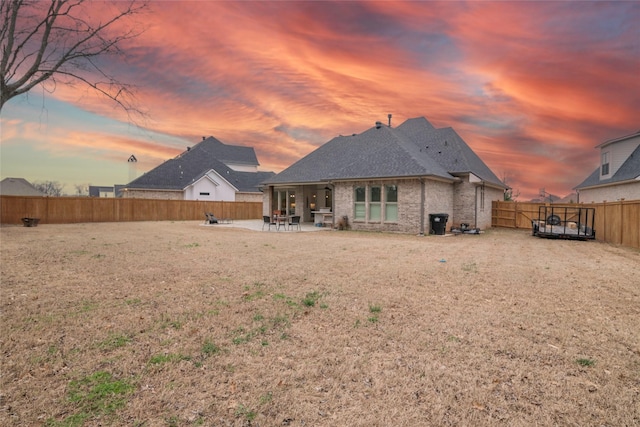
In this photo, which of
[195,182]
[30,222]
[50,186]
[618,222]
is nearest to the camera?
[618,222]

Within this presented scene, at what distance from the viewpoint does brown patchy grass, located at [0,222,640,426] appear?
291 cm

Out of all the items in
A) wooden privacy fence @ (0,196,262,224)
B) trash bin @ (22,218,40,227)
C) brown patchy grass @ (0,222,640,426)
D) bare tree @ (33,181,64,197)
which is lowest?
brown patchy grass @ (0,222,640,426)

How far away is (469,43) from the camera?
15359 millimetres

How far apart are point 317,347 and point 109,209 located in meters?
31.1

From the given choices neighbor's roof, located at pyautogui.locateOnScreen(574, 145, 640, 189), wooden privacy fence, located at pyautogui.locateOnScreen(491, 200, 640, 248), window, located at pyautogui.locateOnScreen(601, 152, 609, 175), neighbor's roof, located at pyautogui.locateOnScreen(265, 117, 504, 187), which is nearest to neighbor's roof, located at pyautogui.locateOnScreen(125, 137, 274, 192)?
neighbor's roof, located at pyautogui.locateOnScreen(265, 117, 504, 187)

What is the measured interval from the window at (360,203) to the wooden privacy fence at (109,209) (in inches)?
744

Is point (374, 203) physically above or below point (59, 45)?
below

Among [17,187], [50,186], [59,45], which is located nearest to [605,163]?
[59,45]

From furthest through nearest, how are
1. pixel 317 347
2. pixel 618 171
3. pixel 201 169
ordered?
Result: pixel 201 169 < pixel 618 171 < pixel 317 347

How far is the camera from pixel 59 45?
26.2ft

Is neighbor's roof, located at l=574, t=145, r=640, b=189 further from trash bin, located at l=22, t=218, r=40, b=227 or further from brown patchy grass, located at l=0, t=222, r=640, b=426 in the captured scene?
trash bin, located at l=22, t=218, r=40, b=227

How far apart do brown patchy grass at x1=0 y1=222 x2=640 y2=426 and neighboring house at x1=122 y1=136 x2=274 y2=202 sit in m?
27.4

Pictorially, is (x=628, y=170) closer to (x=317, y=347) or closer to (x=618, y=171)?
(x=618, y=171)

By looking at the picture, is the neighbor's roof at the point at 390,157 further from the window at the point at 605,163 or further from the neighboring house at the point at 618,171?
the window at the point at 605,163
